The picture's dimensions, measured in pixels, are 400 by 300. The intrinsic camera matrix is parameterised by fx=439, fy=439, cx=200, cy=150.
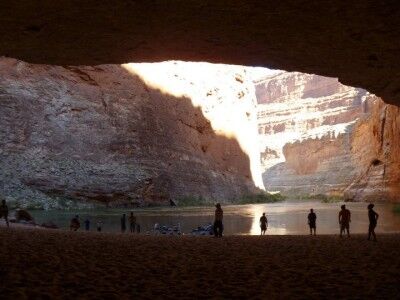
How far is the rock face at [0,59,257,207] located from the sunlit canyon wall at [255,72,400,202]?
62.9ft

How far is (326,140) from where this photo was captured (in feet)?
352

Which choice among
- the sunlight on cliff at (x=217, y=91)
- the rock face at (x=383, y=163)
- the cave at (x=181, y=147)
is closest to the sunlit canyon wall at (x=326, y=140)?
the rock face at (x=383, y=163)

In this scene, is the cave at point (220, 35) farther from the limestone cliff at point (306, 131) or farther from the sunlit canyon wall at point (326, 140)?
the limestone cliff at point (306, 131)

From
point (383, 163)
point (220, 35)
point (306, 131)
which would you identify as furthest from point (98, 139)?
point (306, 131)

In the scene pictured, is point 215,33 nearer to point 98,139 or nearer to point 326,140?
point 98,139

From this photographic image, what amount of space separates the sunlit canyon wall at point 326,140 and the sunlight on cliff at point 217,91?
1676 cm

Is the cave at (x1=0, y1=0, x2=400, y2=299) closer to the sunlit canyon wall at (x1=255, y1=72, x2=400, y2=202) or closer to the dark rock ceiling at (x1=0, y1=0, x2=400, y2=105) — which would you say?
the dark rock ceiling at (x1=0, y1=0, x2=400, y2=105)

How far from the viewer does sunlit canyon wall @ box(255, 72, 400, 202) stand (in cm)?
5003

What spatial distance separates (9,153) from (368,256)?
1426 inches

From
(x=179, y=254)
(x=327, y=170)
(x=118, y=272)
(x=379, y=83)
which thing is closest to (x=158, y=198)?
(x=379, y=83)

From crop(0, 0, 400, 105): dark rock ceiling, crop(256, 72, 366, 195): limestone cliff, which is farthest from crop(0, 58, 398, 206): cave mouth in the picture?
crop(0, 0, 400, 105): dark rock ceiling

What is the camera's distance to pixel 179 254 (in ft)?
33.1

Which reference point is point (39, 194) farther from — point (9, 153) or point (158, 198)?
point (158, 198)

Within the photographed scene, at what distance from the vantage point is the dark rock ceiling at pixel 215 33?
909 cm
